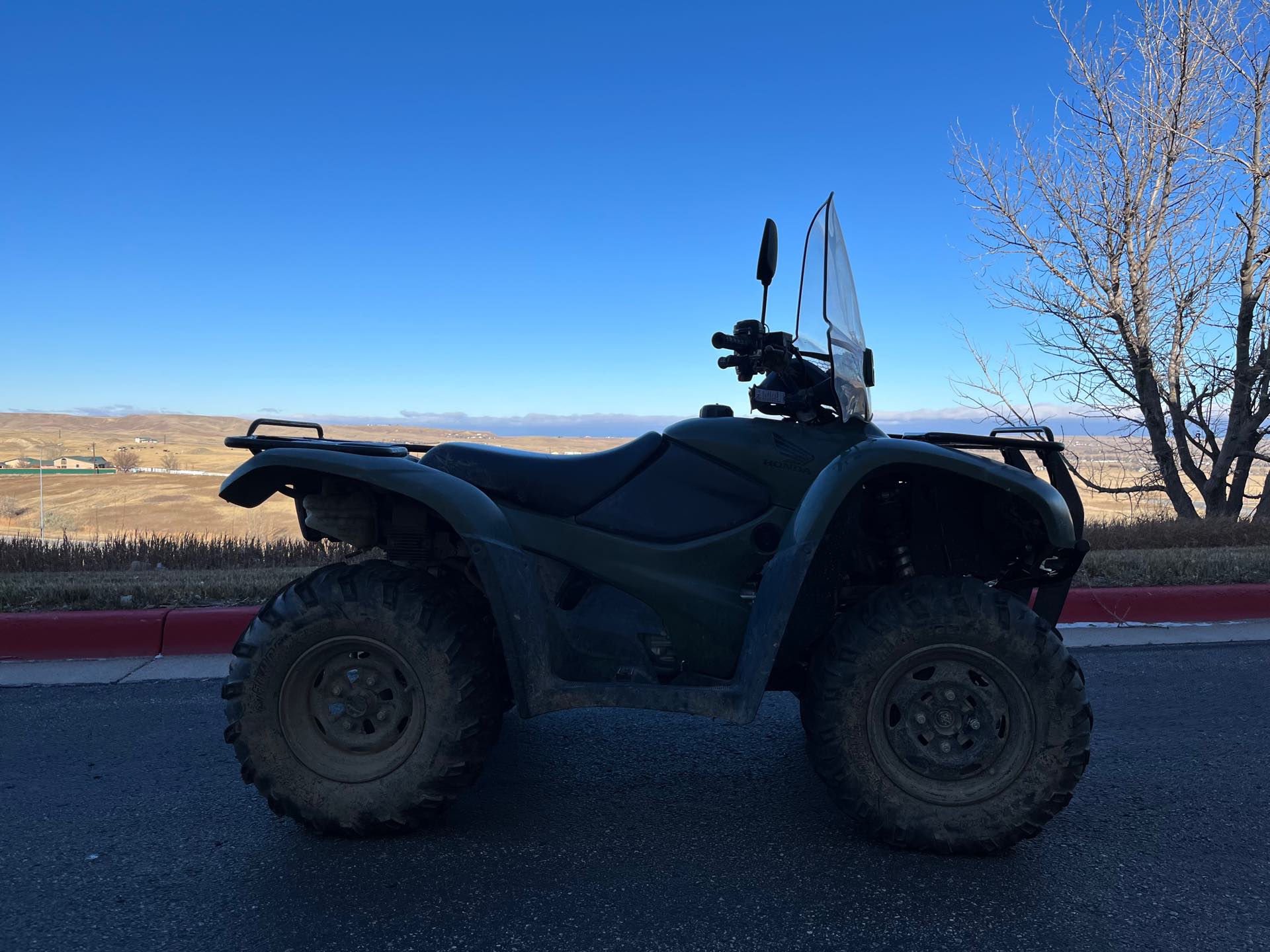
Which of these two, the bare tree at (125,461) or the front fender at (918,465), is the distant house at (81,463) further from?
the front fender at (918,465)

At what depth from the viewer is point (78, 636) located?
5.32 m

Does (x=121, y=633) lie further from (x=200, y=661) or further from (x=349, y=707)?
(x=349, y=707)

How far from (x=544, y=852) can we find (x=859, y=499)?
1.47 m

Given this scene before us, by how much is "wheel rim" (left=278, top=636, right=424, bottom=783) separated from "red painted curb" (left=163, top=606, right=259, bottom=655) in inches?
114

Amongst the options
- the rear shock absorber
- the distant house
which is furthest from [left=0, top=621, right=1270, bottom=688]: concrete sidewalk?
the distant house

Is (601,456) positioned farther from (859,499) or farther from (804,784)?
(804,784)

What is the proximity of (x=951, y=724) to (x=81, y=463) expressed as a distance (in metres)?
77.4

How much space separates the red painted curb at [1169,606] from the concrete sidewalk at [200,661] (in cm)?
15

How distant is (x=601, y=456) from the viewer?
3.09 m

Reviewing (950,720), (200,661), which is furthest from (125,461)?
(950,720)

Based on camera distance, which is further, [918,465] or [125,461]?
[125,461]

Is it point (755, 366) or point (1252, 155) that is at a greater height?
point (1252, 155)

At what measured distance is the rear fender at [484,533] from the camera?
275cm

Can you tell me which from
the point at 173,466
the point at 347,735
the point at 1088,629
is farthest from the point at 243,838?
Result: the point at 173,466
